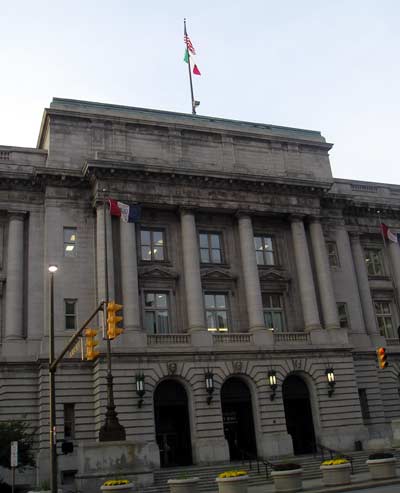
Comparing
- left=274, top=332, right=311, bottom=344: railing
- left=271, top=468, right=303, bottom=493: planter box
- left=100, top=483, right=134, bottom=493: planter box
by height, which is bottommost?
left=271, top=468, right=303, bottom=493: planter box

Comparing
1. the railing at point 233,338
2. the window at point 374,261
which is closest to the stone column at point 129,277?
the railing at point 233,338

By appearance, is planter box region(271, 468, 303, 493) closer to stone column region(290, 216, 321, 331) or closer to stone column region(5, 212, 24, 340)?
stone column region(290, 216, 321, 331)

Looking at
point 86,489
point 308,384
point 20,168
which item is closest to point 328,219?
point 308,384

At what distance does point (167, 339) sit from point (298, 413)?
10.9 metres

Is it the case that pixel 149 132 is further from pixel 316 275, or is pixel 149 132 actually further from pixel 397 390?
pixel 397 390

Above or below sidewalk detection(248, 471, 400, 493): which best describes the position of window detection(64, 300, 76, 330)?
above

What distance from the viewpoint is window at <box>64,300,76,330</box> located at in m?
38.0

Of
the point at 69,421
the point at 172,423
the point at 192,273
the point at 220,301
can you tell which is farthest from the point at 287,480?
the point at 220,301

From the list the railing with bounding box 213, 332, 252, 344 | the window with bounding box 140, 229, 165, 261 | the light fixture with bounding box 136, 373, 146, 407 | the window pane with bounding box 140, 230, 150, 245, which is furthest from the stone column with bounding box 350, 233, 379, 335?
the light fixture with bounding box 136, 373, 146, 407

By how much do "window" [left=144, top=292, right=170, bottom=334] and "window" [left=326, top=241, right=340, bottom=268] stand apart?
14876 millimetres

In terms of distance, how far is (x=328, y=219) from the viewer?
4834 cm

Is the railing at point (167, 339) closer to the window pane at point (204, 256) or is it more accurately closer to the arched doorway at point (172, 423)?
the arched doorway at point (172, 423)

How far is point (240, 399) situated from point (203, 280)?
8439mm

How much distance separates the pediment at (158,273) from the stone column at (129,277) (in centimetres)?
136
